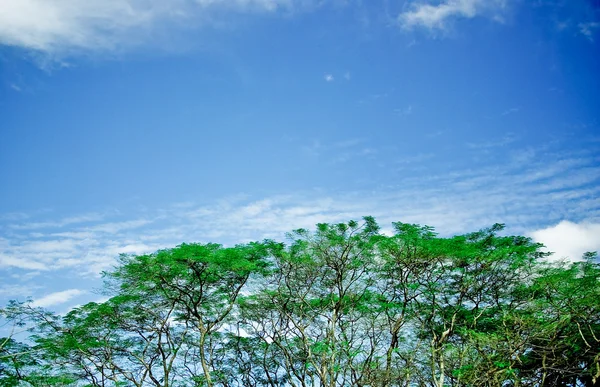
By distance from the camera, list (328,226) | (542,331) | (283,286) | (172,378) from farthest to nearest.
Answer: (172,378) < (283,286) < (328,226) < (542,331)

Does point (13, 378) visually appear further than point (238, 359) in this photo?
No

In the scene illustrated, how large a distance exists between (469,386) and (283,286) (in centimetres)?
753

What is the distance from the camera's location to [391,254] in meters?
16.2

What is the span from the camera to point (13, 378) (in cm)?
1666

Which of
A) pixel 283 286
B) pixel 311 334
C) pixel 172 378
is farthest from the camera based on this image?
pixel 172 378

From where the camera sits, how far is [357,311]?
18.0m

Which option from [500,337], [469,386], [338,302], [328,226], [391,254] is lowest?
[469,386]

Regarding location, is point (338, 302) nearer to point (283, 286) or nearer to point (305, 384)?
point (283, 286)

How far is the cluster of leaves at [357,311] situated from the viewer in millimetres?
15281

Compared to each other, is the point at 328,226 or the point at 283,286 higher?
the point at 328,226

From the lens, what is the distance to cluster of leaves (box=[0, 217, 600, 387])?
1528 centimetres

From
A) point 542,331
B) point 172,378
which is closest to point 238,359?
point 172,378

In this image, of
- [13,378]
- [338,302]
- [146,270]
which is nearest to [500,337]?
[338,302]

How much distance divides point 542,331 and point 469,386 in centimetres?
381
